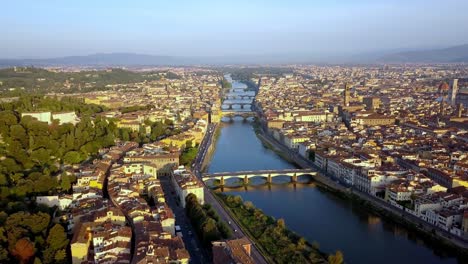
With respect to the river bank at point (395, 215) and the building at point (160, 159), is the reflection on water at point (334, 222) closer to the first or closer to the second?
the river bank at point (395, 215)

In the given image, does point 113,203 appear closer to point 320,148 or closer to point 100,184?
point 100,184

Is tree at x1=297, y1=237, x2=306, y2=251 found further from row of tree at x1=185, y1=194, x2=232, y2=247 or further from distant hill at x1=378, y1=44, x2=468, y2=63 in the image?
distant hill at x1=378, y1=44, x2=468, y2=63

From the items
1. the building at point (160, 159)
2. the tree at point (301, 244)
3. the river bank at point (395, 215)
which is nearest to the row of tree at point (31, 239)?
the tree at point (301, 244)

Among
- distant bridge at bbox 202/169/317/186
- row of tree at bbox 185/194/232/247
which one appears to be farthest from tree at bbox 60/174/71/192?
distant bridge at bbox 202/169/317/186

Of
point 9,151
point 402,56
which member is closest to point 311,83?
point 9,151

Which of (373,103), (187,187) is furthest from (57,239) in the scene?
(373,103)

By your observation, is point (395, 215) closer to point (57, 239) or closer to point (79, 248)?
point (79, 248)

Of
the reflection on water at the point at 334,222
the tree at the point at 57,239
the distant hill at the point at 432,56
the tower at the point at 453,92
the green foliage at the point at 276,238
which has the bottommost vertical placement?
the reflection on water at the point at 334,222
